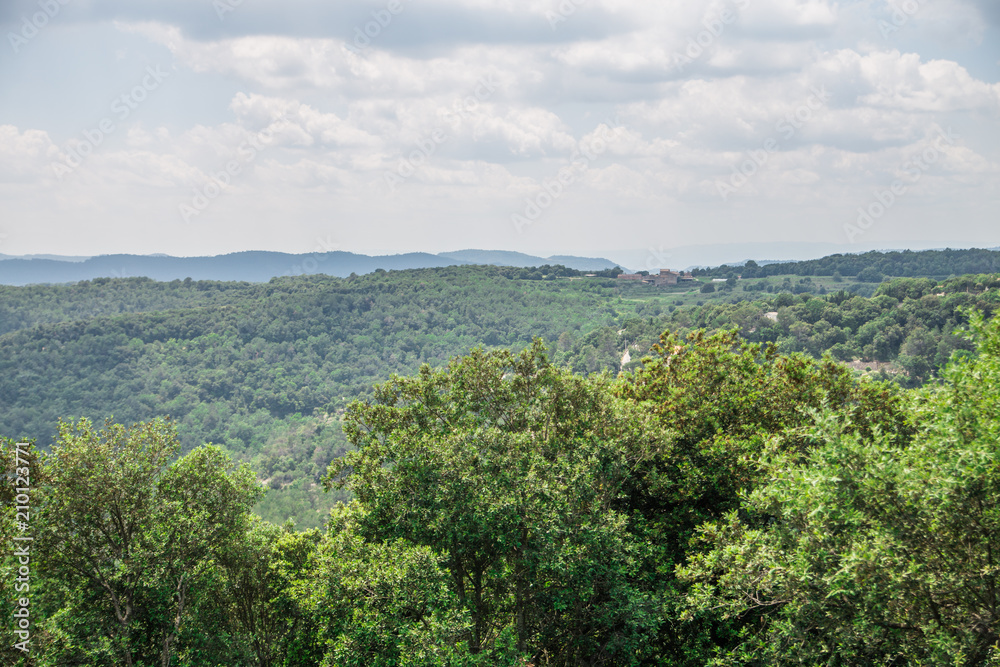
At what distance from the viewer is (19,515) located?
13023 millimetres

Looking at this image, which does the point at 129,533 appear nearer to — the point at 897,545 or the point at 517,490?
the point at 517,490

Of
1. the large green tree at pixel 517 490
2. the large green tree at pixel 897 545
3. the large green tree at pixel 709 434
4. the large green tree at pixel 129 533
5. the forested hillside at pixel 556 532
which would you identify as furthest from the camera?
the large green tree at pixel 709 434

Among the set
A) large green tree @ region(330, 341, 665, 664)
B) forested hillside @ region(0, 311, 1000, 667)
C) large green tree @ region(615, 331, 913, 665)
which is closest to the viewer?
forested hillside @ region(0, 311, 1000, 667)

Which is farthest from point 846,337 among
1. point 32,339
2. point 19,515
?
point 32,339

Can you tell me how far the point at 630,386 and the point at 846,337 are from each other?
114 metres

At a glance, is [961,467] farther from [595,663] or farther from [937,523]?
[595,663]
